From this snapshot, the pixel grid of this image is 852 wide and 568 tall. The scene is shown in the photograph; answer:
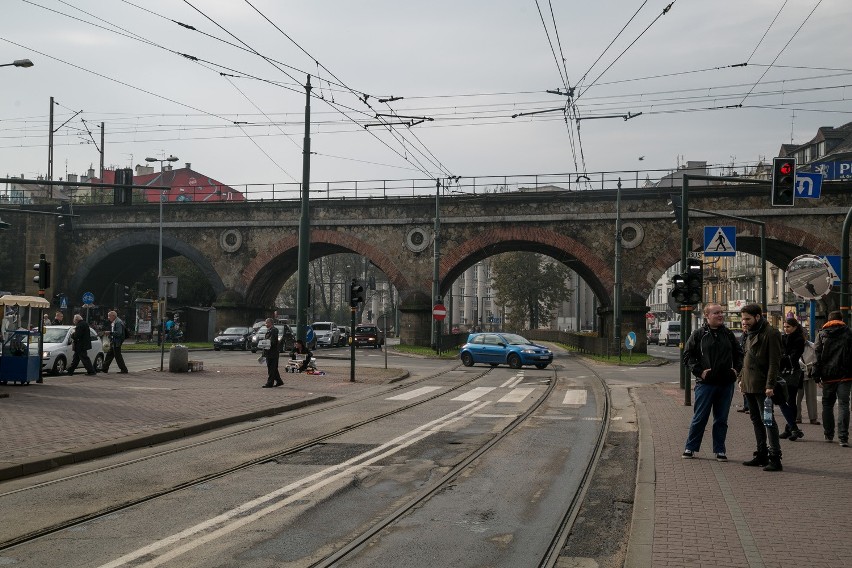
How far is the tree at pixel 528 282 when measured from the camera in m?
90.6

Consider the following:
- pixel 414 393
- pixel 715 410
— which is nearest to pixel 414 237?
pixel 414 393

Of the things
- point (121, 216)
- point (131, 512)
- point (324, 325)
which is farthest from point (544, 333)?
point (131, 512)

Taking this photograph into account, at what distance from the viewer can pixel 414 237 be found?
48.8 meters

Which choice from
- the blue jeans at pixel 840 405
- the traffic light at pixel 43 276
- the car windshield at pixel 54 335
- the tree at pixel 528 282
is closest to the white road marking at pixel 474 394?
the blue jeans at pixel 840 405

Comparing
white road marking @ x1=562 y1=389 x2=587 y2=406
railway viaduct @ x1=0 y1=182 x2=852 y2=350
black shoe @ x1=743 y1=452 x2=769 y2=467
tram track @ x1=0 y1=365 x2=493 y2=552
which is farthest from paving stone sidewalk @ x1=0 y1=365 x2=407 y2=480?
railway viaduct @ x1=0 y1=182 x2=852 y2=350

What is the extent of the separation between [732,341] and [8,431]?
9242 millimetres

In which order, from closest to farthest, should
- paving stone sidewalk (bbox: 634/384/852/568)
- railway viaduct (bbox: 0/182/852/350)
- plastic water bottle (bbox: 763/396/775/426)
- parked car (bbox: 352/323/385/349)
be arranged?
1. paving stone sidewalk (bbox: 634/384/852/568)
2. plastic water bottle (bbox: 763/396/775/426)
3. railway viaduct (bbox: 0/182/852/350)
4. parked car (bbox: 352/323/385/349)

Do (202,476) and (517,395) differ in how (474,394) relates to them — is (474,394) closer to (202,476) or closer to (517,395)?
(517,395)

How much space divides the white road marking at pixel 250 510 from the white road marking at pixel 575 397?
777 cm

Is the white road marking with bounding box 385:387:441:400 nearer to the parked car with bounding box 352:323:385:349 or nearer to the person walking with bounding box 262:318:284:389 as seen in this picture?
the person walking with bounding box 262:318:284:389

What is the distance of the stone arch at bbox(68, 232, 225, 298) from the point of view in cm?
5159

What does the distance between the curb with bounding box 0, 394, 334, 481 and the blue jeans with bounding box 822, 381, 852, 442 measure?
8.67 meters

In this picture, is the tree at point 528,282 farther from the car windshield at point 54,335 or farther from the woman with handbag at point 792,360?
the woman with handbag at point 792,360

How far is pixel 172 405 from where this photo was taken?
16.7 metres
